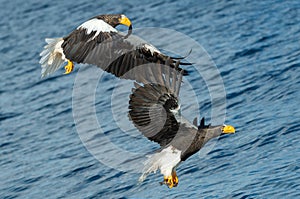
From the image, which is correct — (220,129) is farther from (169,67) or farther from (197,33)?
(197,33)

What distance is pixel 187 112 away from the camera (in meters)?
14.1

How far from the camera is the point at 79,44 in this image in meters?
10.5

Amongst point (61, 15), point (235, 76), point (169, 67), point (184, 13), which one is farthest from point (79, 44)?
point (61, 15)

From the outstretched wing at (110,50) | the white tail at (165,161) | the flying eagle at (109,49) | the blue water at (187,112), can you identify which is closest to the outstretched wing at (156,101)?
the white tail at (165,161)

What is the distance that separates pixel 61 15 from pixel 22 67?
3.08m

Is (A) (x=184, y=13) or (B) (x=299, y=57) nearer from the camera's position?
(B) (x=299, y=57)

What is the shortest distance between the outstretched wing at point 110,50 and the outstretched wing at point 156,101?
0.82m

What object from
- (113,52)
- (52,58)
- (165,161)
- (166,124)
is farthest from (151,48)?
(52,58)

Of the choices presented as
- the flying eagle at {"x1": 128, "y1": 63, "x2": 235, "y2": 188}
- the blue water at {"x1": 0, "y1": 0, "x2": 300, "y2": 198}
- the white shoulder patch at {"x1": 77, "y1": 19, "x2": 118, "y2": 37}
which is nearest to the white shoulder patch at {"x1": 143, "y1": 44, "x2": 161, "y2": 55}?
the white shoulder patch at {"x1": 77, "y1": 19, "x2": 118, "y2": 37}

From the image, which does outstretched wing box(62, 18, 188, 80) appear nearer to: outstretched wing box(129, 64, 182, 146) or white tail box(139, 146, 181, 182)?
outstretched wing box(129, 64, 182, 146)

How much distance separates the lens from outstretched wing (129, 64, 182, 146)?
895 cm

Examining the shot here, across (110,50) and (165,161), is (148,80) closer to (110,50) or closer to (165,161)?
(165,161)

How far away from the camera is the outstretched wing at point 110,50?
9.99m

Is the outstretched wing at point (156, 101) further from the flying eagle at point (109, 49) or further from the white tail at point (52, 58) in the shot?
the white tail at point (52, 58)
